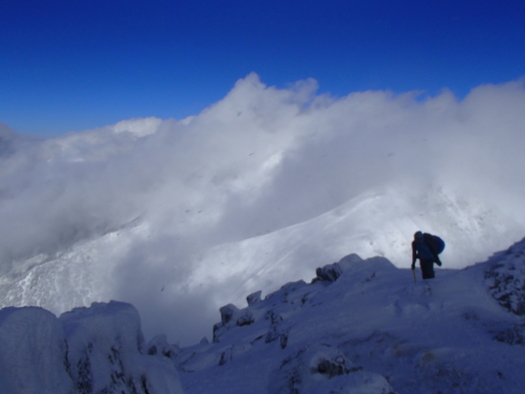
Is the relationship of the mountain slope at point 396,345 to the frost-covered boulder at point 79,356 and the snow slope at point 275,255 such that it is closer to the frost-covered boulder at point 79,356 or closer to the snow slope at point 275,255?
the frost-covered boulder at point 79,356

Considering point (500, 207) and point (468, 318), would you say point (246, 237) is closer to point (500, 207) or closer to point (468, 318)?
point (468, 318)

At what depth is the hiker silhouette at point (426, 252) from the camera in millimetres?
12719

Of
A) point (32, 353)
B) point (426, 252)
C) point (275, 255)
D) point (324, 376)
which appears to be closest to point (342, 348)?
point (324, 376)

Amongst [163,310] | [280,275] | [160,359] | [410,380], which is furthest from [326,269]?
[163,310]

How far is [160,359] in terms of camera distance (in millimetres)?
7055

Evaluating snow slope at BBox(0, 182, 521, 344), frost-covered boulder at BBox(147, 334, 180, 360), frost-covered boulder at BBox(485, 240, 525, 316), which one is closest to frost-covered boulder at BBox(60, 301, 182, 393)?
frost-covered boulder at BBox(485, 240, 525, 316)

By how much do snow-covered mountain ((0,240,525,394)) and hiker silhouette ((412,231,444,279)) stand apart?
2.85ft

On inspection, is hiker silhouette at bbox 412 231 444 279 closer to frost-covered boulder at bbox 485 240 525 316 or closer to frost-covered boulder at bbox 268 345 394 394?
frost-covered boulder at bbox 485 240 525 316

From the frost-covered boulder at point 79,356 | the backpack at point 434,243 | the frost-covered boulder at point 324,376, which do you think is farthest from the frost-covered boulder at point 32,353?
the backpack at point 434,243

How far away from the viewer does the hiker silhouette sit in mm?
12719

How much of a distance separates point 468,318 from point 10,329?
33.9ft

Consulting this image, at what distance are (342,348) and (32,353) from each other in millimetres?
7541

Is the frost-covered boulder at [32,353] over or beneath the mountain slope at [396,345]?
over

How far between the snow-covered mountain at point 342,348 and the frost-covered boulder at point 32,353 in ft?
0.04
